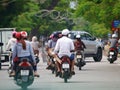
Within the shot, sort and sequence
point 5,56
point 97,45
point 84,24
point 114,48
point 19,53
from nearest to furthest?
1. point 19,53
2. point 5,56
3. point 114,48
4. point 97,45
5. point 84,24

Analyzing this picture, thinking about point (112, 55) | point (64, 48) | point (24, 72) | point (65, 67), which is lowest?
point (112, 55)

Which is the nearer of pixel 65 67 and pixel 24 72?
pixel 24 72

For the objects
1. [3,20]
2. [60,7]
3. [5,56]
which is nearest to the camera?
[3,20]

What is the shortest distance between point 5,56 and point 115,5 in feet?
23.2

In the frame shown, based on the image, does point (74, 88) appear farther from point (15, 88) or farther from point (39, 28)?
point (39, 28)

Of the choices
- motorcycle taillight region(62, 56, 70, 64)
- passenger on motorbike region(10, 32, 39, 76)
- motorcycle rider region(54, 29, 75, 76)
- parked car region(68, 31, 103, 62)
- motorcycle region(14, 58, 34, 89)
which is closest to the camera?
motorcycle region(14, 58, 34, 89)

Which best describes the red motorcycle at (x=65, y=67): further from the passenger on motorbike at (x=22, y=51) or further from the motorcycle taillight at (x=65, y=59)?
the passenger on motorbike at (x=22, y=51)

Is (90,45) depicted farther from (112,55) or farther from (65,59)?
(65,59)

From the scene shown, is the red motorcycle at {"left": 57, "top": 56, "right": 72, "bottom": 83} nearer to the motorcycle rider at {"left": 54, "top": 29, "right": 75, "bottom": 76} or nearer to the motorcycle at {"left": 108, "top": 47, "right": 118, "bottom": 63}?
the motorcycle rider at {"left": 54, "top": 29, "right": 75, "bottom": 76}

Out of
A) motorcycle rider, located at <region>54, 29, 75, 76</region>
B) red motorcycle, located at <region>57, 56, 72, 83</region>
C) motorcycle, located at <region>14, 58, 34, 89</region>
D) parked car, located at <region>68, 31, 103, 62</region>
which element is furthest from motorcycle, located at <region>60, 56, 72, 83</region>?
parked car, located at <region>68, 31, 103, 62</region>

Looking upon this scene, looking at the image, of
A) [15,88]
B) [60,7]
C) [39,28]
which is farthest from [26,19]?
[15,88]

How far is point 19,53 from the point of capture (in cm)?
1788

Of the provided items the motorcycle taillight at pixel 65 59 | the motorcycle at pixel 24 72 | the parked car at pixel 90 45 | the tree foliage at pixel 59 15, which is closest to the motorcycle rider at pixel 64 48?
the motorcycle taillight at pixel 65 59

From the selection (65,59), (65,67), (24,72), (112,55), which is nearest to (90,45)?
(112,55)
